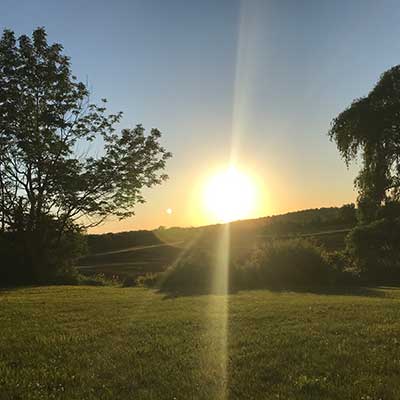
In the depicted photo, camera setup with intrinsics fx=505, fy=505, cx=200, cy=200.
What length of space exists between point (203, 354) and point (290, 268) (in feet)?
68.3

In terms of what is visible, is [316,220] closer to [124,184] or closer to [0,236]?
[124,184]

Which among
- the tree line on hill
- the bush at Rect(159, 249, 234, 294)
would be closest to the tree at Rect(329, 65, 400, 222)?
the tree line on hill

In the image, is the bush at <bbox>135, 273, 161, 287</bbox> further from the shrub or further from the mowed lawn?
the mowed lawn

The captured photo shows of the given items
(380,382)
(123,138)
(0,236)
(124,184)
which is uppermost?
(123,138)

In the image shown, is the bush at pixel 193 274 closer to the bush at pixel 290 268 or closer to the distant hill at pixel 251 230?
the bush at pixel 290 268

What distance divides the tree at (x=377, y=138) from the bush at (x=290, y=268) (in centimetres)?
961

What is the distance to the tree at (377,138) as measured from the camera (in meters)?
35.8

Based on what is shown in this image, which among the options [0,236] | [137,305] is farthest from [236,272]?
[0,236]

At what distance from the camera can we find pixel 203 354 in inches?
345

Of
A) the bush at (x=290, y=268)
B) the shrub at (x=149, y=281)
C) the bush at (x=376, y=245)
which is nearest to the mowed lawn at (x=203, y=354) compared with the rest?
the bush at (x=290, y=268)

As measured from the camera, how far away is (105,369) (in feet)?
25.7

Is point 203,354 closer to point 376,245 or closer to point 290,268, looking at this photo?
point 290,268

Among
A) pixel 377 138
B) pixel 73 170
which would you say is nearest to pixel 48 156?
pixel 73 170

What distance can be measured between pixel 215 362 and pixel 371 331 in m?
4.11
